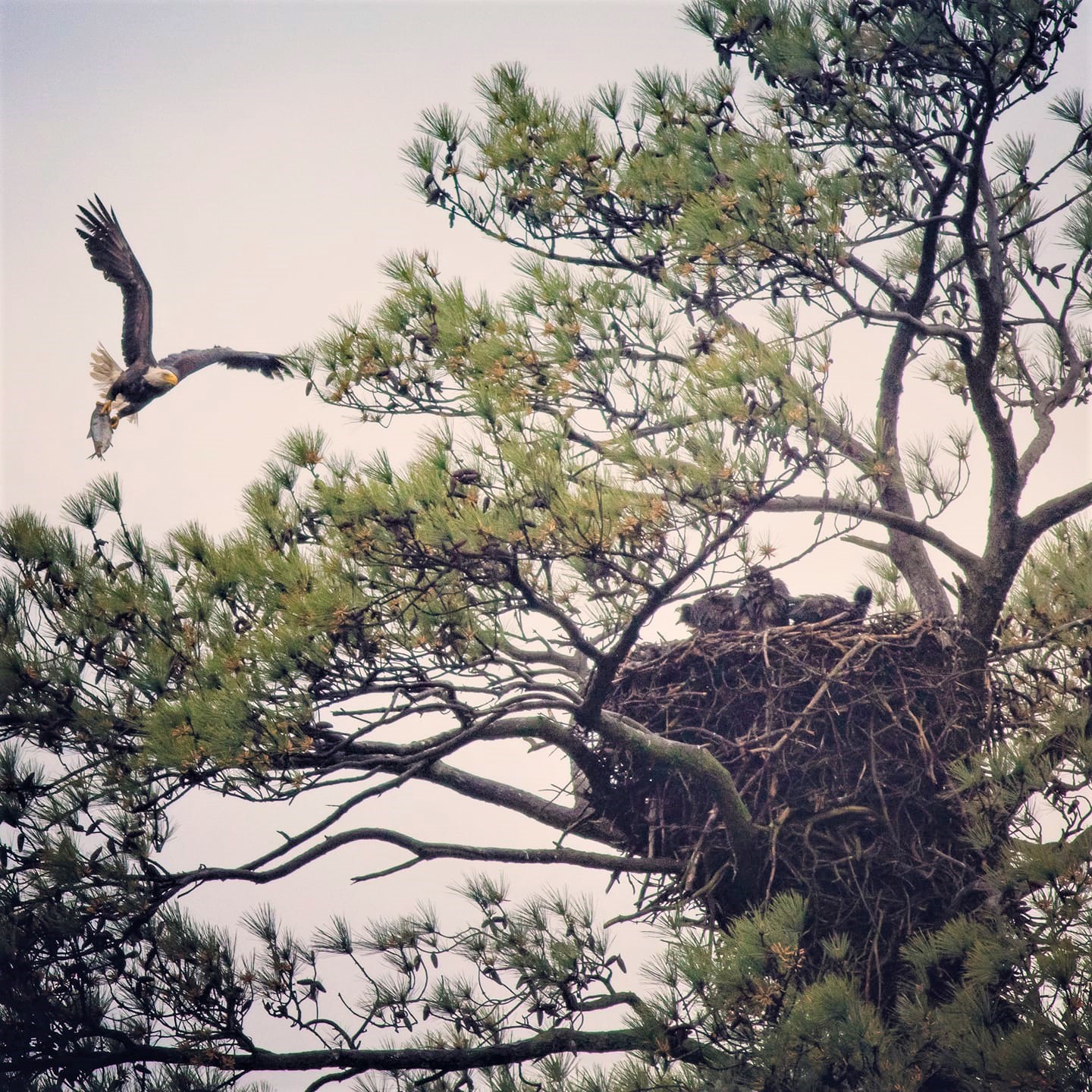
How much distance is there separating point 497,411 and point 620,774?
1.72 meters

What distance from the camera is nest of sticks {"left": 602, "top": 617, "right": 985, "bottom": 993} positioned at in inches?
168

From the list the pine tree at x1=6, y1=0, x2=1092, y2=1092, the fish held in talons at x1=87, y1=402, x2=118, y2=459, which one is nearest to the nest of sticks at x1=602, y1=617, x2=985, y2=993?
the pine tree at x1=6, y1=0, x2=1092, y2=1092

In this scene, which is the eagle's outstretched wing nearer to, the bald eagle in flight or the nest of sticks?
the bald eagle in flight

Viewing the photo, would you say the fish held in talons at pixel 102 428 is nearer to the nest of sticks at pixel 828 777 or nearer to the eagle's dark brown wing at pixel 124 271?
the eagle's dark brown wing at pixel 124 271

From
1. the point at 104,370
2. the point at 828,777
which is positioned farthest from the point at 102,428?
the point at 828,777

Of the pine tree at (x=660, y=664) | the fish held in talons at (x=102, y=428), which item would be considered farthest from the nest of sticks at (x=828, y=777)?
the fish held in talons at (x=102, y=428)

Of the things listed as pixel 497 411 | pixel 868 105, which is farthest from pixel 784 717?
pixel 868 105

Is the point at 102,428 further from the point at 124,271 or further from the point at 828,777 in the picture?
the point at 828,777

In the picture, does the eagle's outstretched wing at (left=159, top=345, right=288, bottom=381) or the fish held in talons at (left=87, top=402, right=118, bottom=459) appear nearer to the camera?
the fish held in talons at (left=87, top=402, right=118, bottom=459)

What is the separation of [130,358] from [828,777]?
3023 mm

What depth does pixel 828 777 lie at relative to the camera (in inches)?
174

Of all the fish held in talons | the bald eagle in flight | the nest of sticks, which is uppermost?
the bald eagle in flight

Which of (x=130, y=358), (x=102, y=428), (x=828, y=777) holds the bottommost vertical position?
(x=828, y=777)

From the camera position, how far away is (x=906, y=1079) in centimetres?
338
